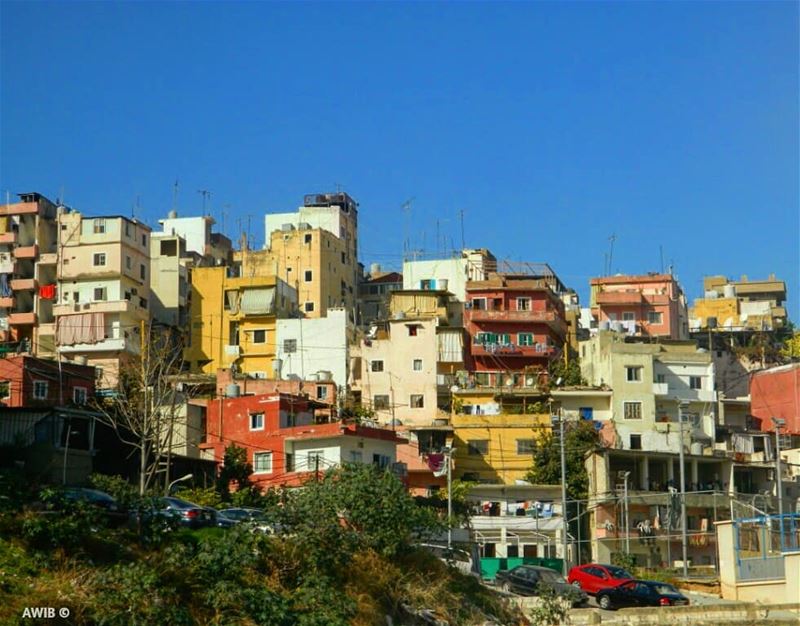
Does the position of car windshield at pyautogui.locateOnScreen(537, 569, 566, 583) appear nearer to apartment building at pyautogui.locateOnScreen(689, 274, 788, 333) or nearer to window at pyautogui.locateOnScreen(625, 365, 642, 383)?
window at pyautogui.locateOnScreen(625, 365, 642, 383)

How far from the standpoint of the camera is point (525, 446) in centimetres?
7069

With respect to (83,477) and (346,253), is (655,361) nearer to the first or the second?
(346,253)

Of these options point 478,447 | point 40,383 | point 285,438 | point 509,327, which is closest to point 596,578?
point 285,438

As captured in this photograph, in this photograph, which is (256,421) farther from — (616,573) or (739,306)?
(739,306)

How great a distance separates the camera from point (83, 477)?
46.1 metres

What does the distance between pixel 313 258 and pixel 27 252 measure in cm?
1750

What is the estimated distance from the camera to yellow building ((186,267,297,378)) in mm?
80812

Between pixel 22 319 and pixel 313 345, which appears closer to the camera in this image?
pixel 313 345

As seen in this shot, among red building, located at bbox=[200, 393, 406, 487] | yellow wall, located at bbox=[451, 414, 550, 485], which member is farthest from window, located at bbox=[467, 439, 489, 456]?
red building, located at bbox=[200, 393, 406, 487]

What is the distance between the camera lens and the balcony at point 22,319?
81200 millimetres

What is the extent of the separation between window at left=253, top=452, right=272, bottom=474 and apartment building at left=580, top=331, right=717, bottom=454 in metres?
20.6

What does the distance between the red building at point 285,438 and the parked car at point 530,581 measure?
1208cm

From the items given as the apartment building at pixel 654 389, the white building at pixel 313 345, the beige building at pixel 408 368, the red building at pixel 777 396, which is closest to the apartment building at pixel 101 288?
the white building at pixel 313 345

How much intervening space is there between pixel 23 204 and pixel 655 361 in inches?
1498
